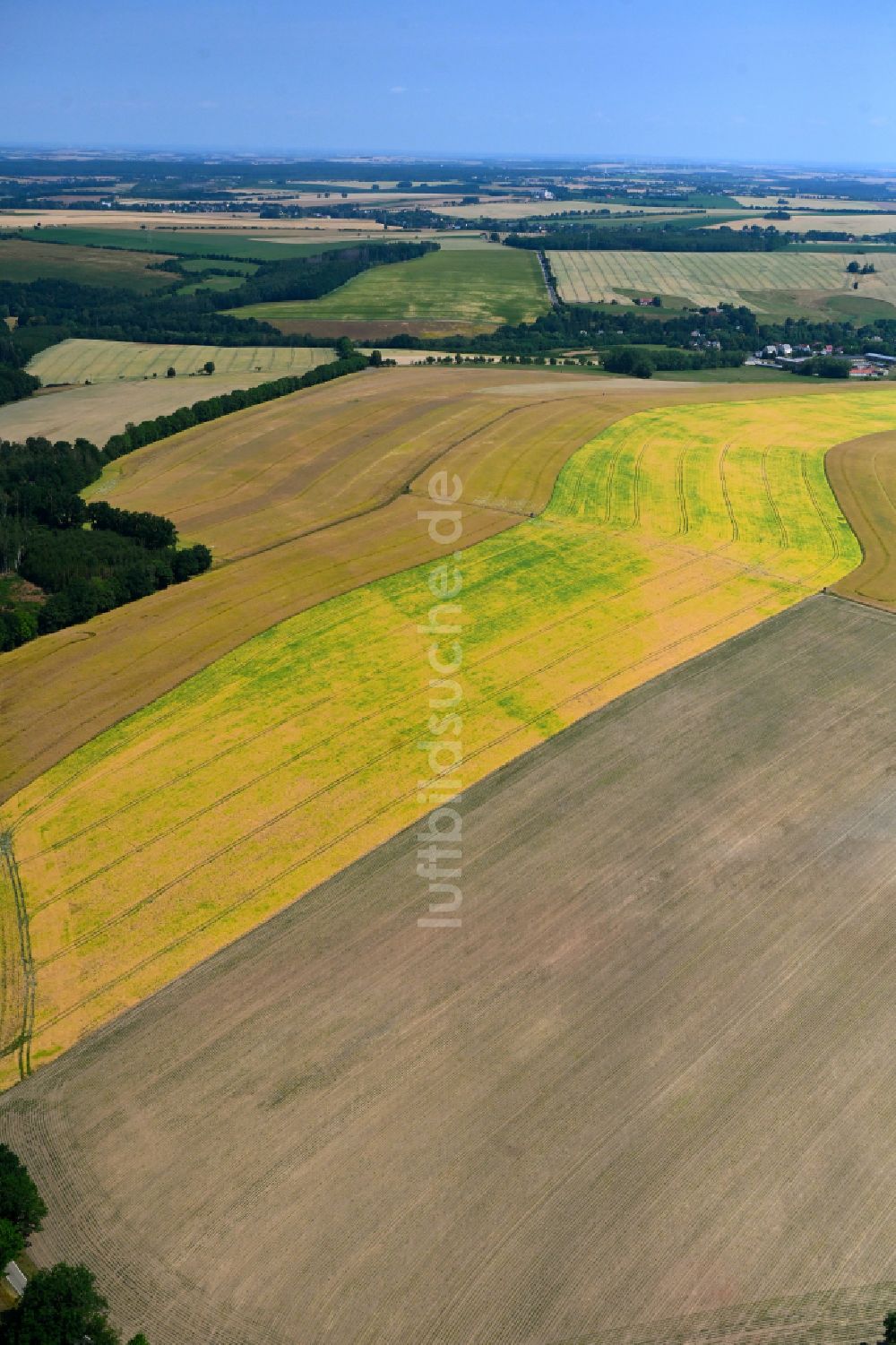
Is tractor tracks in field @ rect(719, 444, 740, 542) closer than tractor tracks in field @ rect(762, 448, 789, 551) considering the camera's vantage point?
No

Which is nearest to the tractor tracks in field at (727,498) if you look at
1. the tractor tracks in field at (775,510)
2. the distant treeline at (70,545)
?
the tractor tracks in field at (775,510)

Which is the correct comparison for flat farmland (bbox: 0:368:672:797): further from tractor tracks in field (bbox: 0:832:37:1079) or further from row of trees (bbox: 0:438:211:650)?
tractor tracks in field (bbox: 0:832:37:1079)

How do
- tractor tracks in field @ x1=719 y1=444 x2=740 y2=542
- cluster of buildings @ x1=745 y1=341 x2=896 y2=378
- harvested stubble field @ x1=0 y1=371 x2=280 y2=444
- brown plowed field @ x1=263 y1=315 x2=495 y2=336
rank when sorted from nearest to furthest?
tractor tracks in field @ x1=719 y1=444 x2=740 y2=542 < harvested stubble field @ x1=0 y1=371 x2=280 y2=444 < cluster of buildings @ x1=745 y1=341 x2=896 y2=378 < brown plowed field @ x1=263 y1=315 x2=495 y2=336

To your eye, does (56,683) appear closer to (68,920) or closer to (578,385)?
(68,920)

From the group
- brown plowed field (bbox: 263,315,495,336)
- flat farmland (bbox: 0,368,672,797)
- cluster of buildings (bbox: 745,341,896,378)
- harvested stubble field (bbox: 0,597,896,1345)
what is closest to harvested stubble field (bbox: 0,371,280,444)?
flat farmland (bbox: 0,368,672,797)

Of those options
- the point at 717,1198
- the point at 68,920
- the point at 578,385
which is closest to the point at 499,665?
the point at 68,920

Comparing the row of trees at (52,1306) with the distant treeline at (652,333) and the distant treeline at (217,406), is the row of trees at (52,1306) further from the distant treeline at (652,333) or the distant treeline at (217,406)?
the distant treeline at (652,333)
